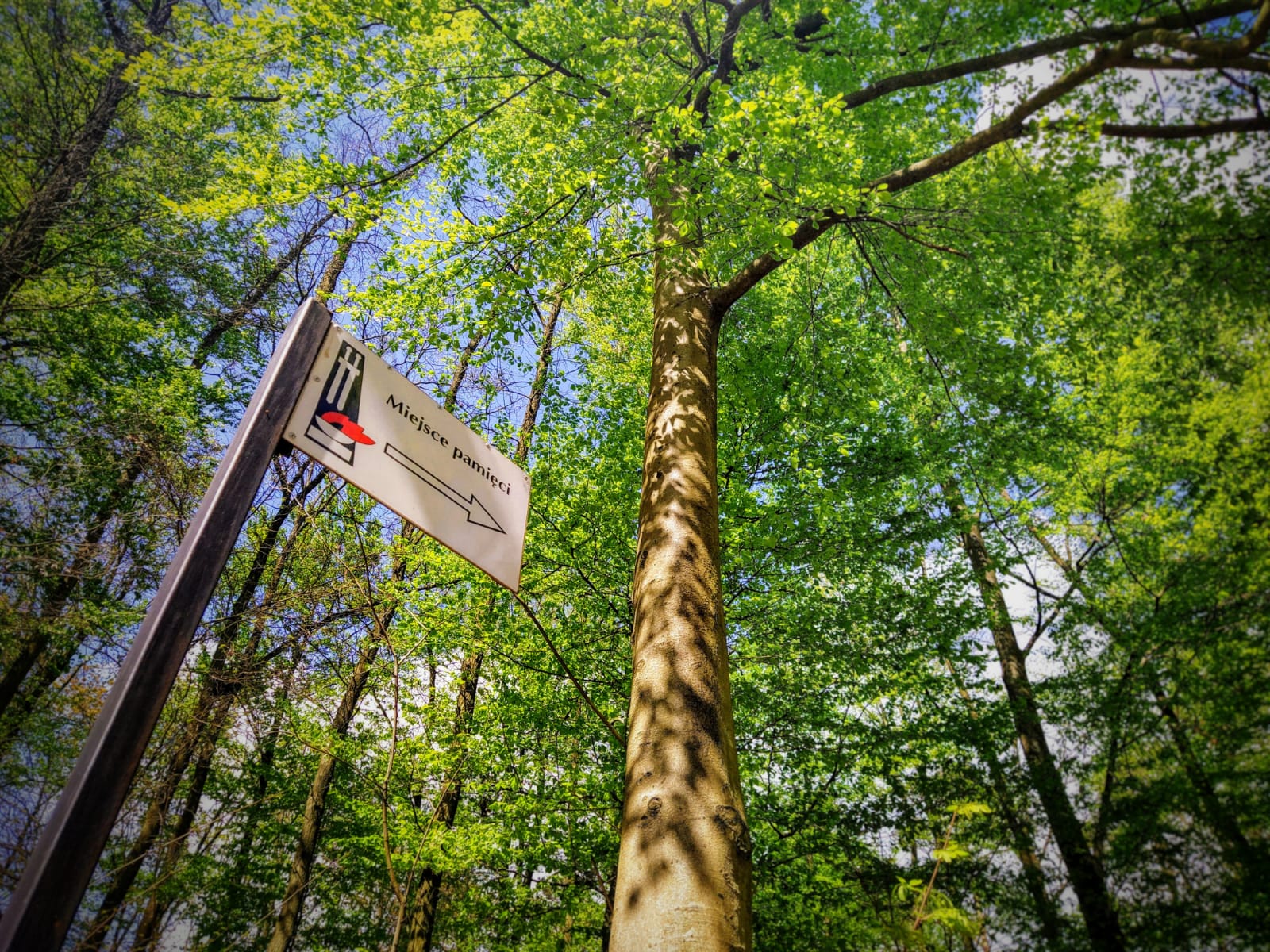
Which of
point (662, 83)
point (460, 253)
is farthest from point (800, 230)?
point (460, 253)

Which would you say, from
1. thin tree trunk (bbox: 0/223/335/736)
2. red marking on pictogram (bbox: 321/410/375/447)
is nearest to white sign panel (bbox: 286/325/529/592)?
red marking on pictogram (bbox: 321/410/375/447)

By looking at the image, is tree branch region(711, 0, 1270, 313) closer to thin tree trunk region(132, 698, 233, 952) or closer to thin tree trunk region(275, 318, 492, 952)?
thin tree trunk region(275, 318, 492, 952)

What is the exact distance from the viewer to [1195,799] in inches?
226

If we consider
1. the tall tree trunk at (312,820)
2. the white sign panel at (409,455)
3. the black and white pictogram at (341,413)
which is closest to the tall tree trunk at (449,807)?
the tall tree trunk at (312,820)

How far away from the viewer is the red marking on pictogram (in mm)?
1467

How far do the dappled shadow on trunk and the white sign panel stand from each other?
0.75 meters

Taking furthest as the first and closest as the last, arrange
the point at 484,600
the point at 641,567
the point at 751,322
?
the point at 751,322, the point at 484,600, the point at 641,567

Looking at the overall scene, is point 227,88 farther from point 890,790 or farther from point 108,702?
point 890,790

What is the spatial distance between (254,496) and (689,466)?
201 cm

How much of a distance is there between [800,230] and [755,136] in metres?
0.66

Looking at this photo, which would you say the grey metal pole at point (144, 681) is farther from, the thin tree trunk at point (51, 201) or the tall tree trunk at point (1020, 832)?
the tall tree trunk at point (1020, 832)

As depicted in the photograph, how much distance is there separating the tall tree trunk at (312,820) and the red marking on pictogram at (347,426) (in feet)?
16.8

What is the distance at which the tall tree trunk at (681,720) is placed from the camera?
68.4 inches

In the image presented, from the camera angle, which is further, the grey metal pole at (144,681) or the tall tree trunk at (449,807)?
the tall tree trunk at (449,807)
